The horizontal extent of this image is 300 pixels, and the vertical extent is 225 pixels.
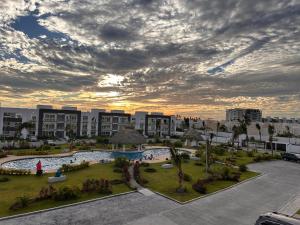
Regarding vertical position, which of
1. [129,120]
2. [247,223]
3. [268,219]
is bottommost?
[247,223]

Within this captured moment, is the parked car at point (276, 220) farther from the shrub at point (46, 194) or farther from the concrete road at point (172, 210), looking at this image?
the shrub at point (46, 194)

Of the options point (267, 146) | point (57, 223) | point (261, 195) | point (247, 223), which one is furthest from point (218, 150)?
point (57, 223)

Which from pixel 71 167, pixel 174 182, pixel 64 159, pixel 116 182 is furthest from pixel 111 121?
pixel 116 182

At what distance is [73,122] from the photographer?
84188 millimetres

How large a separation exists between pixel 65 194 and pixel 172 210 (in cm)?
881

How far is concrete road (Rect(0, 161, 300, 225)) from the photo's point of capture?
17594mm

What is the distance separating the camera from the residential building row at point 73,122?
7312cm

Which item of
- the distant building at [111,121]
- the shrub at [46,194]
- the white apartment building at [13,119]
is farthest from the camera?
the distant building at [111,121]

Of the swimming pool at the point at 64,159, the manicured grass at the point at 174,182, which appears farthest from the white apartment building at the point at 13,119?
the manicured grass at the point at 174,182

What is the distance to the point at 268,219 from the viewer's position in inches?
602

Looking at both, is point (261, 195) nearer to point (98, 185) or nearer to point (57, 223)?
point (98, 185)

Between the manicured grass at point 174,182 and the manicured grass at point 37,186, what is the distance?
134 inches

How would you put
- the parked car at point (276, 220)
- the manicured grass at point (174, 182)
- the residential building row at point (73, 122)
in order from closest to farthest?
1. the parked car at point (276, 220)
2. the manicured grass at point (174, 182)
3. the residential building row at point (73, 122)

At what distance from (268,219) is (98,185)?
14.5 metres
